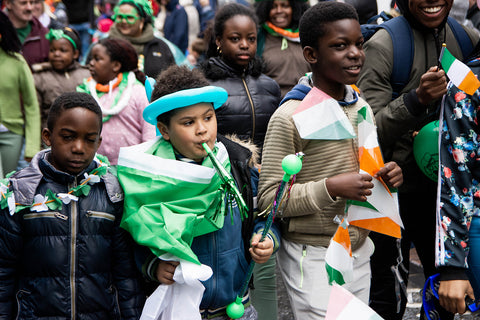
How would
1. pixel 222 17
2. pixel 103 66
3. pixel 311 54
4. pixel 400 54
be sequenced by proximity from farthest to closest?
pixel 103 66 < pixel 222 17 < pixel 400 54 < pixel 311 54

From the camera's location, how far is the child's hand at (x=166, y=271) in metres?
2.67

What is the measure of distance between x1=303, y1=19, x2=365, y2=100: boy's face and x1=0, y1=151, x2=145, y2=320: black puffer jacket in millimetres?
1156

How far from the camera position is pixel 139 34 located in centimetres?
717

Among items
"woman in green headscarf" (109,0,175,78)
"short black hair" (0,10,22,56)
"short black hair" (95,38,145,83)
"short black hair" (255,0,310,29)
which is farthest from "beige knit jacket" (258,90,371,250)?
"woman in green headscarf" (109,0,175,78)

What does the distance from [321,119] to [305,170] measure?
259 millimetres

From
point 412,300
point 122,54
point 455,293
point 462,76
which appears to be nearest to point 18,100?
point 122,54

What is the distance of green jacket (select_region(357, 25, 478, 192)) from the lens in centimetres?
322

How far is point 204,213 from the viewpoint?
2.73 m

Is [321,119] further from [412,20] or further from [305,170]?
[412,20]

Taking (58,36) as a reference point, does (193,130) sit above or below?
below

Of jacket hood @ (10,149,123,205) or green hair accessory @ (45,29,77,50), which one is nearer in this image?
jacket hood @ (10,149,123,205)

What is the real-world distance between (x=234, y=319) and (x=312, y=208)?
62 centimetres

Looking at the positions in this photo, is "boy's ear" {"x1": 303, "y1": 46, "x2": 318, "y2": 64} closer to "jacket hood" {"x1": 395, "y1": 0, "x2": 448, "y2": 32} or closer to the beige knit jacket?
the beige knit jacket

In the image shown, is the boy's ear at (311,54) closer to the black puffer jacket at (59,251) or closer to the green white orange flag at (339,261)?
the green white orange flag at (339,261)
